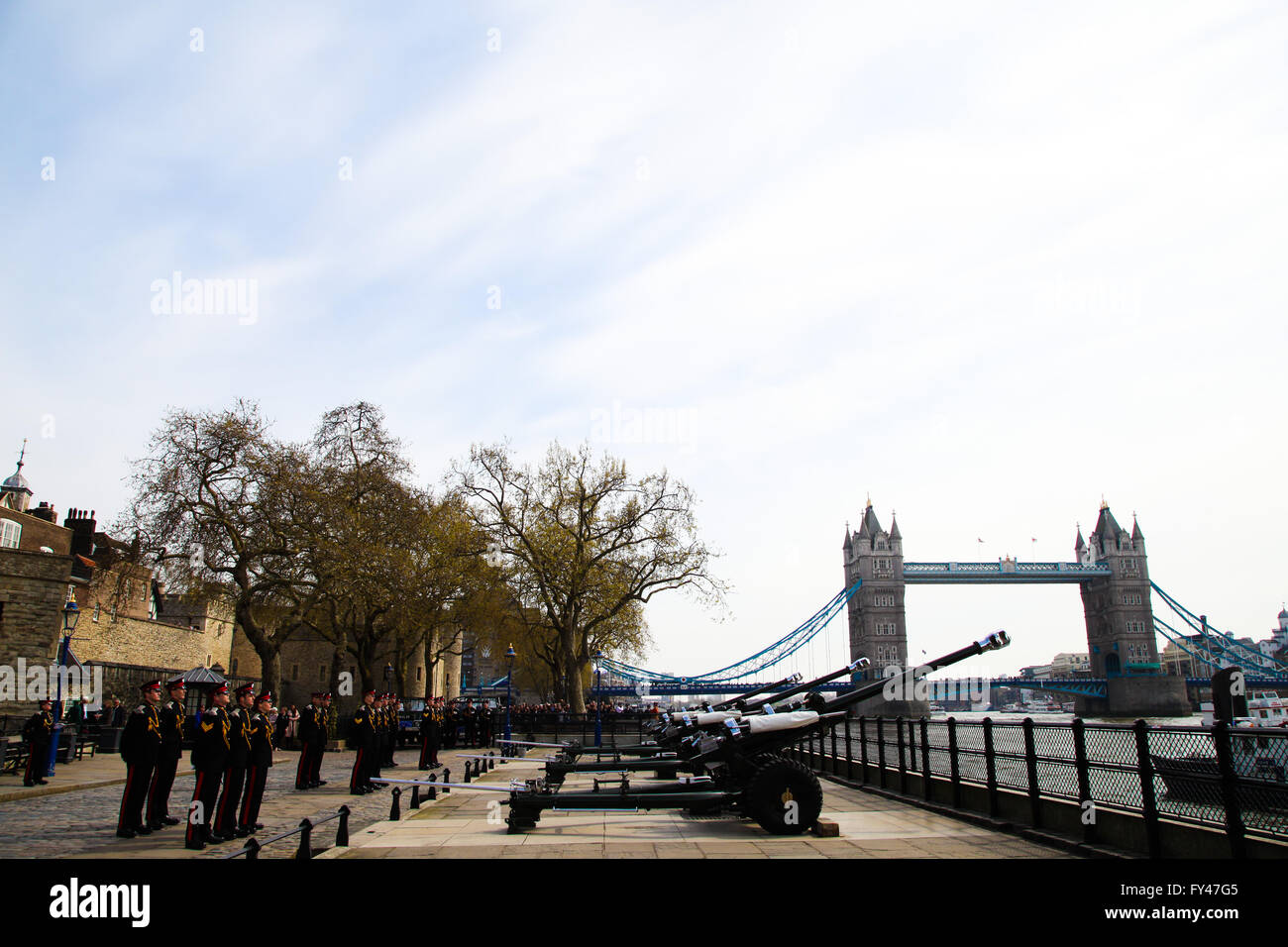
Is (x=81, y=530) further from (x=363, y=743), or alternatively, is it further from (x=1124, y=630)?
(x=1124, y=630)

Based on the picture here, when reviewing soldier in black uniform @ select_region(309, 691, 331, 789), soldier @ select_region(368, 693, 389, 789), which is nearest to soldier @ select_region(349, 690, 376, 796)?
soldier @ select_region(368, 693, 389, 789)

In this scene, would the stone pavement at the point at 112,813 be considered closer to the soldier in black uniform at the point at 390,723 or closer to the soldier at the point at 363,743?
the soldier at the point at 363,743

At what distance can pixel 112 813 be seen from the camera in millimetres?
12641

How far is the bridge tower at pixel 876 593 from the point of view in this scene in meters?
118

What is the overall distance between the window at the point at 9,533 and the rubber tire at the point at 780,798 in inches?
1932

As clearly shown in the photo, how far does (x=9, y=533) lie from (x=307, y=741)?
41.2 meters

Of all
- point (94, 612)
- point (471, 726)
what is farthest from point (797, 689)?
point (94, 612)

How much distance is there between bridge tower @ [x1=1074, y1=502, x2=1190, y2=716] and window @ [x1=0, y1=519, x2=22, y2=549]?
100 m

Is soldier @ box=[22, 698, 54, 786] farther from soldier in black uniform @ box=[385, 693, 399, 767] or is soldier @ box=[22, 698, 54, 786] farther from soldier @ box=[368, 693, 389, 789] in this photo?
soldier in black uniform @ box=[385, 693, 399, 767]

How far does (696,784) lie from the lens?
33.7ft

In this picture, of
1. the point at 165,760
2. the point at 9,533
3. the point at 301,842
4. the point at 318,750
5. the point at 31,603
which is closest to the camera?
the point at 301,842

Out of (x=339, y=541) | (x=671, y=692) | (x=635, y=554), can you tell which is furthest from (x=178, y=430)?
(x=671, y=692)

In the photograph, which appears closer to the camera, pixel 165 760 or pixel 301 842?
pixel 301 842
